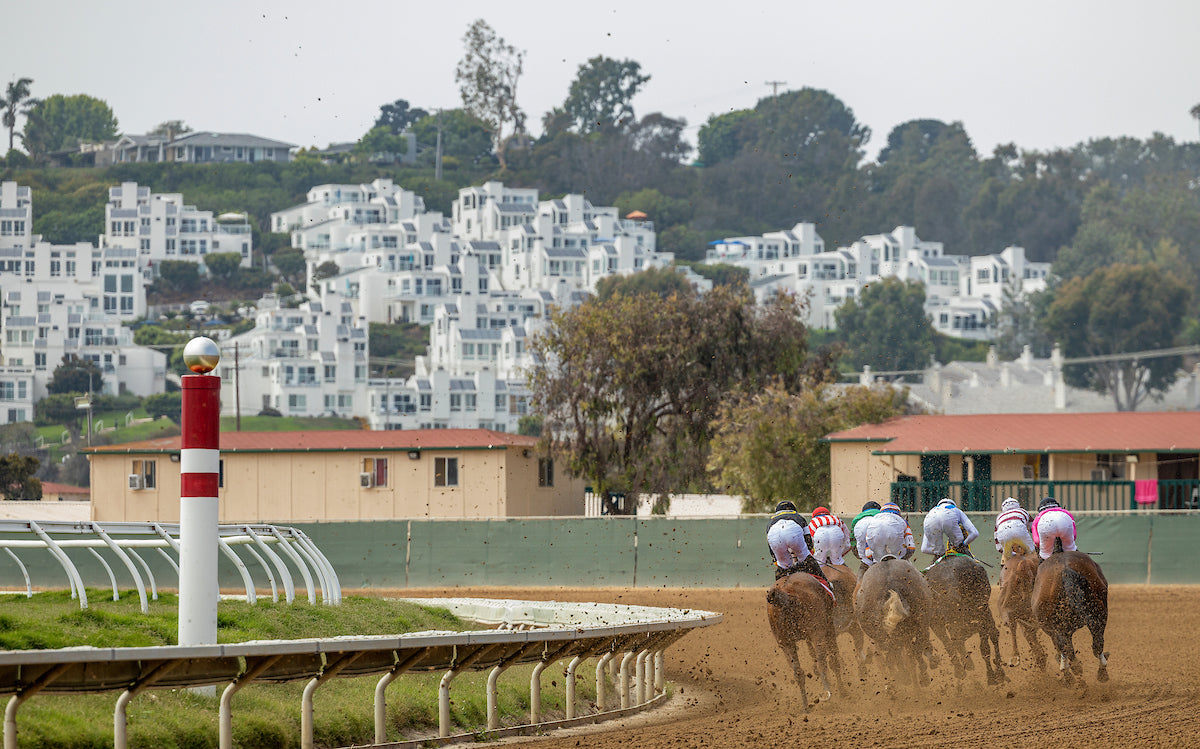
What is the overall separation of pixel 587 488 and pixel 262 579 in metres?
16.6

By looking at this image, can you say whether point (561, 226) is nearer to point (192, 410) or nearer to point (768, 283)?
point (768, 283)

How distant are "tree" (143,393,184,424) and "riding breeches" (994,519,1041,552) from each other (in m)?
113

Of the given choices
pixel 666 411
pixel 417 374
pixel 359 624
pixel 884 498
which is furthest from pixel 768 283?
pixel 359 624

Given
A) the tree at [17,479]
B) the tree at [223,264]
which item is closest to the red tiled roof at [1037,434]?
the tree at [17,479]

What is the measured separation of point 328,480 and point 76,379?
104516 mm

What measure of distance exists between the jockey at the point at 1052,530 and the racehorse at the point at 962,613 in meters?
0.60

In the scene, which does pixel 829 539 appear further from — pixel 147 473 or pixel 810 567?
pixel 147 473

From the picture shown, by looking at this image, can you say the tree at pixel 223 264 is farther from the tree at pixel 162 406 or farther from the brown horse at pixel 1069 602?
the brown horse at pixel 1069 602

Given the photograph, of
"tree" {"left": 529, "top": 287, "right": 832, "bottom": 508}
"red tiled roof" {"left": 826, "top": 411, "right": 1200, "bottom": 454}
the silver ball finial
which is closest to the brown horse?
the silver ball finial

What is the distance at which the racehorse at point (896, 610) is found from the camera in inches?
562

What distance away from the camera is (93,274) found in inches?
6447

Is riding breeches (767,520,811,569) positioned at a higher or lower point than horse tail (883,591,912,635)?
higher

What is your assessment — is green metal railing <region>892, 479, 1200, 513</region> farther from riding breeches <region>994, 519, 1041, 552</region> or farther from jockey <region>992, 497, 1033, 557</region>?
riding breeches <region>994, 519, 1041, 552</region>

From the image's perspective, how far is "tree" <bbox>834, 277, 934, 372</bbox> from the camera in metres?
143
